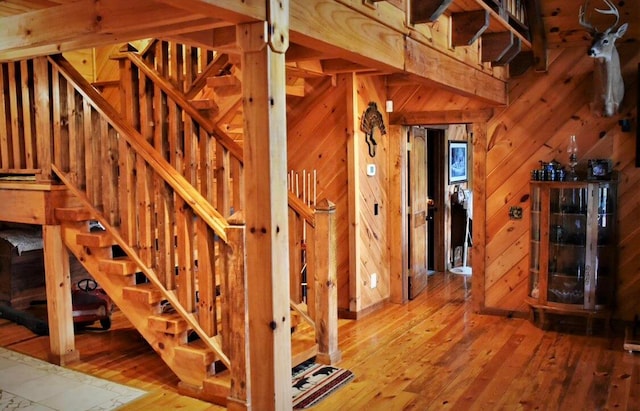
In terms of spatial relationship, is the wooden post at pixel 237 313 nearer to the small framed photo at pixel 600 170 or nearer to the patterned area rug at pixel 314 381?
the patterned area rug at pixel 314 381

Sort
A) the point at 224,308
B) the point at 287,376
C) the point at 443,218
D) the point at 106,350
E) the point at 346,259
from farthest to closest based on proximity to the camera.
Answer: the point at 443,218
the point at 346,259
the point at 106,350
the point at 224,308
the point at 287,376

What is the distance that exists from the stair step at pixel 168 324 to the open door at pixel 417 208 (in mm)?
3189

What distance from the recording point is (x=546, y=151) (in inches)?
212

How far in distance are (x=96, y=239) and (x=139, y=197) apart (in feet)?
1.67

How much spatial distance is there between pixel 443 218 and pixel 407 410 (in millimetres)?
4540

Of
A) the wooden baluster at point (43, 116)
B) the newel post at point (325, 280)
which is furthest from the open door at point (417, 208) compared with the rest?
the wooden baluster at point (43, 116)

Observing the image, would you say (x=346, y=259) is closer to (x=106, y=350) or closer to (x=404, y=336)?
(x=404, y=336)

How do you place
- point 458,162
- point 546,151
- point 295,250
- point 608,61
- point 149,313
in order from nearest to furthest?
1. point 149,313
2. point 295,250
3. point 608,61
4. point 546,151
5. point 458,162

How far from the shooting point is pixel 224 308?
11.4 ft

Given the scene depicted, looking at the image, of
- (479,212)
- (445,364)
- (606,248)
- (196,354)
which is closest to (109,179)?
(196,354)

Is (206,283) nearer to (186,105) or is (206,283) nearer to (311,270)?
(311,270)

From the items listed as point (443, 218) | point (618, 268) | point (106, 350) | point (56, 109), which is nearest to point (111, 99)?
point (56, 109)

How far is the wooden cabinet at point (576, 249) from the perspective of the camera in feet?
16.5

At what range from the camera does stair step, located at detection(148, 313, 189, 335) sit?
12.3ft
